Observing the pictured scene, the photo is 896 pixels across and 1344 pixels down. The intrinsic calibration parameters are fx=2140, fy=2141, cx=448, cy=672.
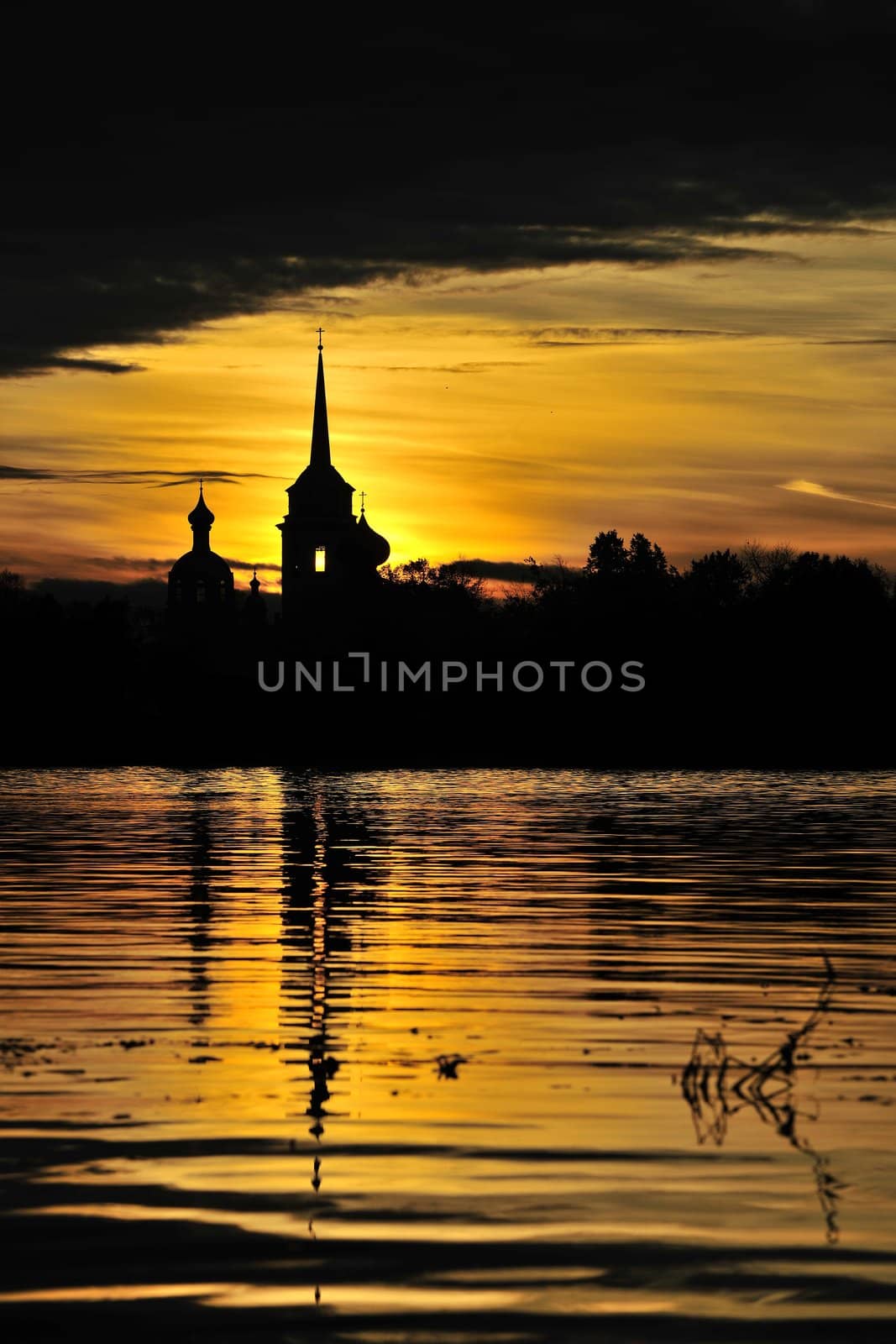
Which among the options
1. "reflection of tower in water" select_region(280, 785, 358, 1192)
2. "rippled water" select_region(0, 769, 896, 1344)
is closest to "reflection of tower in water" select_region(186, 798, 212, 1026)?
"rippled water" select_region(0, 769, 896, 1344)

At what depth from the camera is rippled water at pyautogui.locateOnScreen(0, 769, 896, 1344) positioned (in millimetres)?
8219

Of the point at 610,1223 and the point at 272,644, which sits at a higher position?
the point at 272,644

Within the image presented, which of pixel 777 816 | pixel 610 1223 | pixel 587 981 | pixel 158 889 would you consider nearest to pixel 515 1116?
pixel 610 1223

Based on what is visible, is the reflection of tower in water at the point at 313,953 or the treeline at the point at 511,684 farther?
the treeline at the point at 511,684

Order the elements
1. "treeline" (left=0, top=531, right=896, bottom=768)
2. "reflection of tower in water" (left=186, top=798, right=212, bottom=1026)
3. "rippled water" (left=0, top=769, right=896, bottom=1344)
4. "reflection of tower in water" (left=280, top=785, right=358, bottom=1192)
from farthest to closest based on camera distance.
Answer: "treeline" (left=0, top=531, right=896, bottom=768), "reflection of tower in water" (left=186, top=798, right=212, bottom=1026), "reflection of tower in water" (left=280, top=785, right=358, bottom=1192), "rippled water" (left=0, top=769, right=896, bottom=1344)

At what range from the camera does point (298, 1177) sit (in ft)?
33.6

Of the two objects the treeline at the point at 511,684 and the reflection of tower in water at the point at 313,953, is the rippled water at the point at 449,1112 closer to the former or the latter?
the reflection of tower in water at the point at 313,953

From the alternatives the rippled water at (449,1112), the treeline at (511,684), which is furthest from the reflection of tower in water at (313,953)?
the treeline at (511,684)

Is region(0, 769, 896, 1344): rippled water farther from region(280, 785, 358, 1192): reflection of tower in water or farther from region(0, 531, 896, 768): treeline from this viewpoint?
region(0, 531, 896, 768): treeline

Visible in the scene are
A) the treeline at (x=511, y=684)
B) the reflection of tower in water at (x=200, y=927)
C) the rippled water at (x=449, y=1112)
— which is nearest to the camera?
the rippled water at (x=449, y=1112)

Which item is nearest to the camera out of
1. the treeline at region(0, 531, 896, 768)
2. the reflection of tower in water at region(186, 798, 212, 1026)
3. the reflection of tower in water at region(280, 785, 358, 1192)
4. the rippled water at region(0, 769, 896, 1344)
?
the rippled water at region(0, 769, 896, 1344)

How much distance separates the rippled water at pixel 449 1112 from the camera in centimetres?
822

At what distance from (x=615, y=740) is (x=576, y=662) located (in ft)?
26.5

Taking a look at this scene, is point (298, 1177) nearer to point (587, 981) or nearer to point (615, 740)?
point (587, 981)
